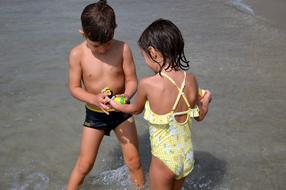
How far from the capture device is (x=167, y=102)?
8.83 ft

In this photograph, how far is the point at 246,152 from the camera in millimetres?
4121

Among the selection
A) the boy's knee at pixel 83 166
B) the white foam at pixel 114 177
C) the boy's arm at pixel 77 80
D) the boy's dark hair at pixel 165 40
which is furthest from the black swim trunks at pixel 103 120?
the boy's dark hair at pixel 165 40

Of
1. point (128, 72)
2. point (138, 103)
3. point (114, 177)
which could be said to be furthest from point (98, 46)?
point (114, 177)

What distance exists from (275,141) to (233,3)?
5.20 m

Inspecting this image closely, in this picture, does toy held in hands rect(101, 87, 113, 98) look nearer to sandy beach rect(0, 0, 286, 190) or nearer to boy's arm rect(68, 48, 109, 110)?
boy's arm rect(68, 48, 109, 110)

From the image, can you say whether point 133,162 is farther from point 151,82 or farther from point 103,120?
point 151,82

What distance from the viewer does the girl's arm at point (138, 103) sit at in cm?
272

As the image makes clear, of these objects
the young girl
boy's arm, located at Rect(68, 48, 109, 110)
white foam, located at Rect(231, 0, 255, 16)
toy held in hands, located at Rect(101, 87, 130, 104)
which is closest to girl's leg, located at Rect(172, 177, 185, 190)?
the young girl

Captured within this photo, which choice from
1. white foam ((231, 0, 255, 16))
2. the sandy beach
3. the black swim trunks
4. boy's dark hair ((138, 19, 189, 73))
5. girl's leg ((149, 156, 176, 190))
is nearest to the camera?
boy's dark hair ((138, 19, 189, 73))

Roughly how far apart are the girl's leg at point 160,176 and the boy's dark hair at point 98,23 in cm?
85

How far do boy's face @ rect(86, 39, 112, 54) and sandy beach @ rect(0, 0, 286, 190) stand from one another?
1.20 meters

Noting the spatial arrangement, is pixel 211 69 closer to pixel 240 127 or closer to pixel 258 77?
pixel 258 77

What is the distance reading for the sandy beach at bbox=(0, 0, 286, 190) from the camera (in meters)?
3.91

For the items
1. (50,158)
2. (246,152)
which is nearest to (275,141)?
(246,152)
